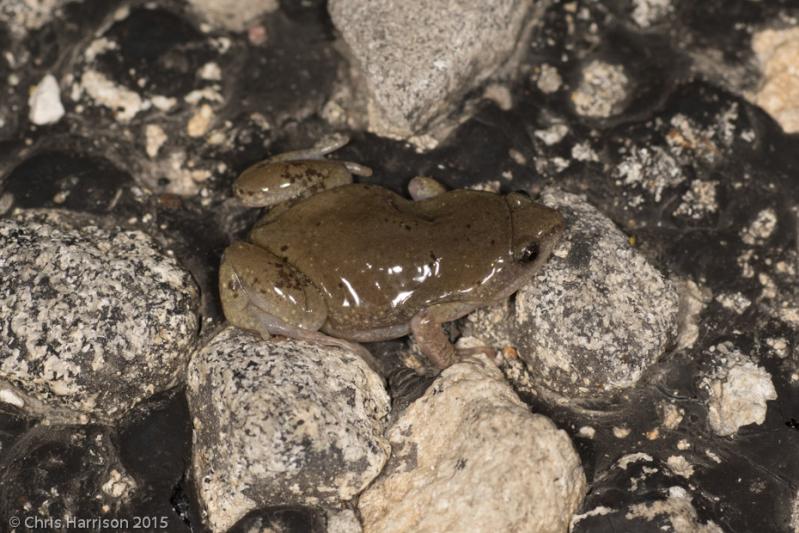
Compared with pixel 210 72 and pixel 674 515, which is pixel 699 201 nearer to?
pixel 674 515

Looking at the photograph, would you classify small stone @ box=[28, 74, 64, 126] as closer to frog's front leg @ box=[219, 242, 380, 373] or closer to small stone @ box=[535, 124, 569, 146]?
frog's front leg @ box=[219, 242, 380, 373]

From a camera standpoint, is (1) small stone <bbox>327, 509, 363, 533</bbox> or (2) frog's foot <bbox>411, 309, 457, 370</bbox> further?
(2) frog's foot <bbox>411, 309, 457, 370</bbox>

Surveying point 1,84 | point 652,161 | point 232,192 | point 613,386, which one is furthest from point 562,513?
point 1,84

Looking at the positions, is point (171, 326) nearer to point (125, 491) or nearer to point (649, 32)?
point (125, 491)

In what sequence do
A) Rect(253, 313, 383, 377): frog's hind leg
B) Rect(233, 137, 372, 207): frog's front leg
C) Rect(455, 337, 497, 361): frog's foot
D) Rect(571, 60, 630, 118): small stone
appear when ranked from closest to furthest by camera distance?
Rect(253, 313, 383, 377): frog's hind leg → Rect(455, 337, 497, 361): frog's foot → Rect(233, 137, 372, 207): frog's front leg → Rect(571, 60, 630, 118): small stone

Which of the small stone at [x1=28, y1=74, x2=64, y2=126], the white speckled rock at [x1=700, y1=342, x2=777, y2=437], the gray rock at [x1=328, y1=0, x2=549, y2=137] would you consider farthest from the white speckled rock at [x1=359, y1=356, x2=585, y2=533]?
the small stone at [x1=28, y1=74, x2=64, y2=126]

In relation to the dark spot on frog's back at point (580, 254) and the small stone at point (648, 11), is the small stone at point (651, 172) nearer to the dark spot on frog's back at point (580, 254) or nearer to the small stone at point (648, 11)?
the dark spot on frog's back at point (580, 254)
